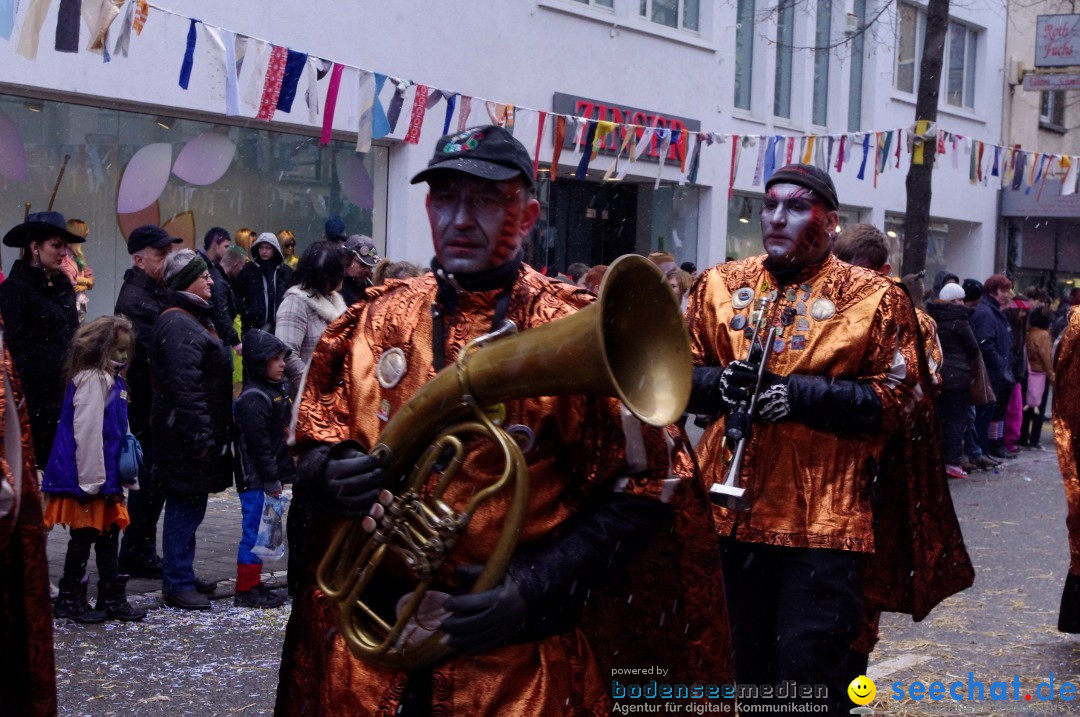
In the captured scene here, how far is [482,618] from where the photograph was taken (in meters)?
2.47

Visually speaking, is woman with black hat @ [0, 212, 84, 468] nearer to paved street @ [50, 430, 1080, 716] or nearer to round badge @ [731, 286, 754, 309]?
paved street @ [50, 430, 1080, 716]

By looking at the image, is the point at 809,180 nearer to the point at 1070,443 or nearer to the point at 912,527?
the point at 912,527

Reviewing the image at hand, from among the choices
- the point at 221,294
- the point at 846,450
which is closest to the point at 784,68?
the point at 221,294

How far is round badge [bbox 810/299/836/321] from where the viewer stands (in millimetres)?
4293

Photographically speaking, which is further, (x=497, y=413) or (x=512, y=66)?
(x=512, y=66)

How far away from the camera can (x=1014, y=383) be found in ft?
45.5

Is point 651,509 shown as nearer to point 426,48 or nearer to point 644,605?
point 644,605

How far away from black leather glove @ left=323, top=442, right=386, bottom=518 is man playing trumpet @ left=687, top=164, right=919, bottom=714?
179cm

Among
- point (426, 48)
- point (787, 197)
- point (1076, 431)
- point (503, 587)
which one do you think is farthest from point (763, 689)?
point (426, 48)

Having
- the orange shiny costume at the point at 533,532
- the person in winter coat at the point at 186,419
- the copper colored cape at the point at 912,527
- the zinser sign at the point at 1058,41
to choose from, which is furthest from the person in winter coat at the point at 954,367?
the zinser sign at the point at 1058,41

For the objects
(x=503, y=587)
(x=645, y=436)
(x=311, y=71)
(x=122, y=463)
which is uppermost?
(x=311, y=71)

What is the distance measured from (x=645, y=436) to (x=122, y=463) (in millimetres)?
4054

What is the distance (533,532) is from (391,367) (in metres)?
0.45

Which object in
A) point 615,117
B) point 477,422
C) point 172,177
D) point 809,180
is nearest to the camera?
point 477,422
